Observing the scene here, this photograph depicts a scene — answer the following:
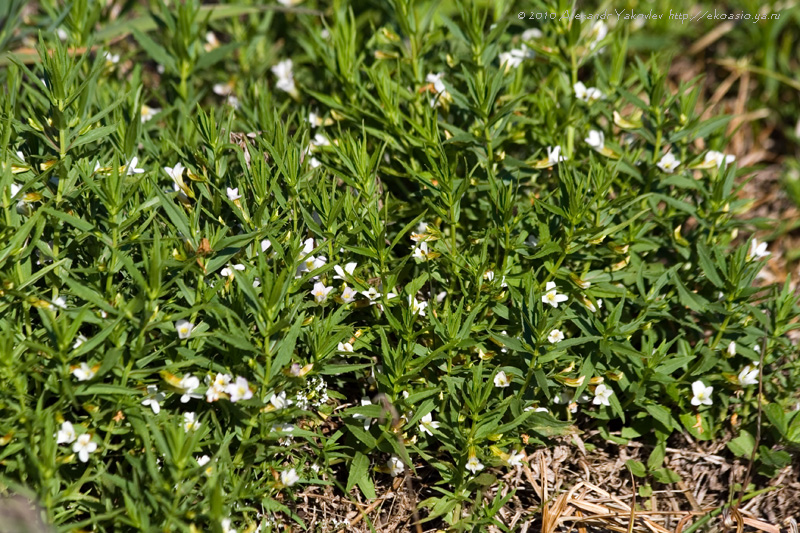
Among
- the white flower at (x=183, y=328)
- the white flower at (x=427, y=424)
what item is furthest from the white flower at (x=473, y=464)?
the white flower at (x=183, y=328)

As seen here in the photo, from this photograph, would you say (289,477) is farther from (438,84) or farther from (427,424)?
(438,84)

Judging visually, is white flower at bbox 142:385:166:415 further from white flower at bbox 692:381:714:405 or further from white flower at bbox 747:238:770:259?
white flower at bbox 747:238:770:259

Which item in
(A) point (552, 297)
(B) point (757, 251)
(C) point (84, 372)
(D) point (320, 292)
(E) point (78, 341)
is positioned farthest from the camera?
(B) point (757, 251)

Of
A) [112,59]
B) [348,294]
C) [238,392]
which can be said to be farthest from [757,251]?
[112,59]

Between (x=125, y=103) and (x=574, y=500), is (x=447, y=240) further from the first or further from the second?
(x=125, y=103)

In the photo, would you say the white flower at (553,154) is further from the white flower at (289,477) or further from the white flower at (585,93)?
the white flower at (289,477)

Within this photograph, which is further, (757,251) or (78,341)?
(757,251)
